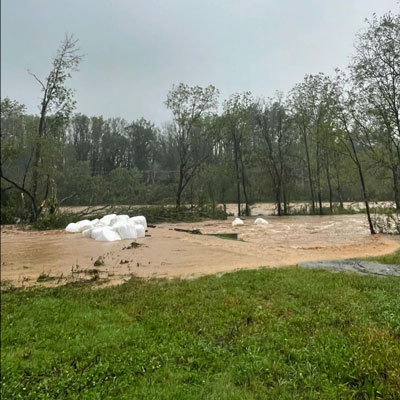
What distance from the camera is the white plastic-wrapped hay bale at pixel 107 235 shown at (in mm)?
3416

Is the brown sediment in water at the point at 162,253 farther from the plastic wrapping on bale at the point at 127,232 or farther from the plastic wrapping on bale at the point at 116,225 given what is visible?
the plastic wrapping on bale at the point at 116,225

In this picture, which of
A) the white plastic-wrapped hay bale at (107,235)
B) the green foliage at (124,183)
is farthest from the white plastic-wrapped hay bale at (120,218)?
the green foliage at (124,183)

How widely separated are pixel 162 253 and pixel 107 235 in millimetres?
2057

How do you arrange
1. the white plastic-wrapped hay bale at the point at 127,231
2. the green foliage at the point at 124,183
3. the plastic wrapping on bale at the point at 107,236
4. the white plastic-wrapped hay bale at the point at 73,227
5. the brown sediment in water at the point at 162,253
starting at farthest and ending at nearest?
the brown sediment in water at the point at 162,253 → the white plastic-wrapped hay bale at the point at 73,227 → the white plastic-wrapped hay bale at the point at 127,231 → the plastic wrapping on bale at the point at 107,236 → the green foliage at the point at 124,183

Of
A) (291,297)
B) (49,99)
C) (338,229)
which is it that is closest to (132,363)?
(291,297)

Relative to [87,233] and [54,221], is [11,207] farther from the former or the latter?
[87,233]

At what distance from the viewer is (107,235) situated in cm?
346

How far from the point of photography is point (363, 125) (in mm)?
3693

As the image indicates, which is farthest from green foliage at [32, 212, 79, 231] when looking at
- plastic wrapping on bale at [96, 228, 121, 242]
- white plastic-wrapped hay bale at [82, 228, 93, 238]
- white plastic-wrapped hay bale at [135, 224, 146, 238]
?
white plastic-wrapped hay bale at [135, 224, 146, 238]

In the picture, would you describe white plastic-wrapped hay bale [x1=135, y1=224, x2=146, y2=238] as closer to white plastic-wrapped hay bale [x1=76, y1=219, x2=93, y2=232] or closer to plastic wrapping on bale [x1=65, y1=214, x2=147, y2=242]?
plastic wrapping on bale [x1=65, y1=214, x2=147, y2=242]

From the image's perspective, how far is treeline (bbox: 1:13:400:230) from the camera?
7.57 ft

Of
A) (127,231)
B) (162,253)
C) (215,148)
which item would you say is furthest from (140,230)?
(162,253)

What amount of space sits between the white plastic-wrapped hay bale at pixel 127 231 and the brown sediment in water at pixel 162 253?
0.38 feet

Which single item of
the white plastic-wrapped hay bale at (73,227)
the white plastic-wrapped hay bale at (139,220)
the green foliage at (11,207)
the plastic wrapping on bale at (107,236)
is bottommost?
the plastic wrapping on bale at (107,236)
